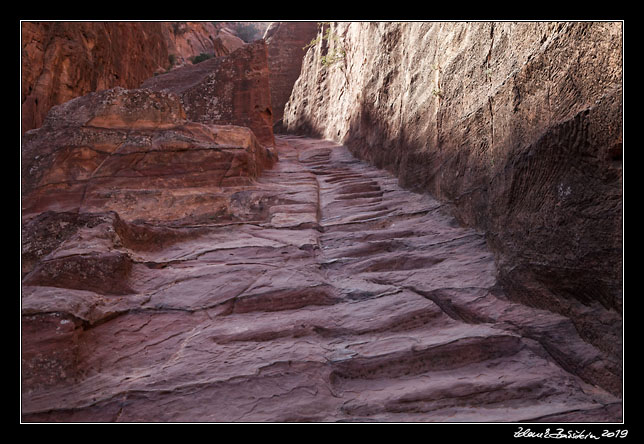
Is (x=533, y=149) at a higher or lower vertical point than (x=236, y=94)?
lower

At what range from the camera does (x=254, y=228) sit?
190 inches

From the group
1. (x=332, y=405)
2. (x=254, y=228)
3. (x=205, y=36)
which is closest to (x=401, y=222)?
(x=254, y=228)

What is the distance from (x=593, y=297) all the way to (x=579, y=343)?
11.0 inches

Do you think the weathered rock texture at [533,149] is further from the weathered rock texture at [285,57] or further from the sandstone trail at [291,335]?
the weathered rock texture at [285,57]

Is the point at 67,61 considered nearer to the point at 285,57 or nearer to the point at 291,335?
the point at 291,335

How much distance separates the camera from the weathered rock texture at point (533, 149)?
240cm

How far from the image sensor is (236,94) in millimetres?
9422

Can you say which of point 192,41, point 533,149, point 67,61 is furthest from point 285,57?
point 533,149

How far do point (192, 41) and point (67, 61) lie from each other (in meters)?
16.0

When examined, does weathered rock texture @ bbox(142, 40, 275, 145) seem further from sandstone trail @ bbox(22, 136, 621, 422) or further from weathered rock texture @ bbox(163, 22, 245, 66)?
weathered rock texture @ bbox(163, 22, 245, 66)

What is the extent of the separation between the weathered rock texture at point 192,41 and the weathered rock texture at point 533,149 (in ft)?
52.7

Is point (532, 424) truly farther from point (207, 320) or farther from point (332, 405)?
point (207, 320)

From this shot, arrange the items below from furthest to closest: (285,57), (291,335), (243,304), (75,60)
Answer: (285,57) → (75,60) → (243,304) → (291,335)

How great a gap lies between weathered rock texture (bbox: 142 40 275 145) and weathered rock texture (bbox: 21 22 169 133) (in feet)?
5.85
